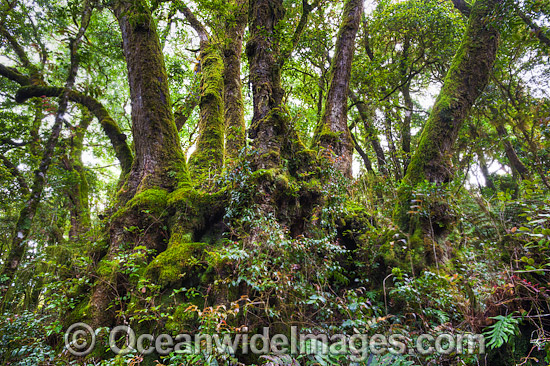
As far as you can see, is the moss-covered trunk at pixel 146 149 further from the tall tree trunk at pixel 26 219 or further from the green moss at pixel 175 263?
the tall tree trunk at pixel 26 219

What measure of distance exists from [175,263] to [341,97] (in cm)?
441

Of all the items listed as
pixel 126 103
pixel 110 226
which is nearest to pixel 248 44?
pixel 110 226

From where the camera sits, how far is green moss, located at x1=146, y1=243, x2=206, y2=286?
116 inches

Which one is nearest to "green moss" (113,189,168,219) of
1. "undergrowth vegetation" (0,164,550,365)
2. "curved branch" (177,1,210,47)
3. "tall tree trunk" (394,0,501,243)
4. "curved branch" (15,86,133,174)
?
"undergrowth vegetation" (0,164,550,365)

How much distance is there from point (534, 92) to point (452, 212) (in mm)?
6440

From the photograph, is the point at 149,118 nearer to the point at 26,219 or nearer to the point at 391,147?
Answer: the point at 26,219

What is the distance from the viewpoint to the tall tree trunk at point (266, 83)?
12.9 feet

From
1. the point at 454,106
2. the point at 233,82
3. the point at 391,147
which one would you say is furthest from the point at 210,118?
the point at 391,147

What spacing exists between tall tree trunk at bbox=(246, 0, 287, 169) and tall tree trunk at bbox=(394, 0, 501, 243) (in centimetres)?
225

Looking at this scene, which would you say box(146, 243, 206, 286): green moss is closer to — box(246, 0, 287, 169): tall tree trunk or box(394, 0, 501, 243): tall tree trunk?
box(246, 0, 287, 169): tall tree trunk

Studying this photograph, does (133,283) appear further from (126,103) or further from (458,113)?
(126,103)

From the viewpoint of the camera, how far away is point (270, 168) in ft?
11.9

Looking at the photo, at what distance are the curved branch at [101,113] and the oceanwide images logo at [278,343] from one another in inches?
172

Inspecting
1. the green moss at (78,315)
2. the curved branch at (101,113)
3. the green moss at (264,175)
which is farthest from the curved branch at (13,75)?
the green moss at (264,175)
